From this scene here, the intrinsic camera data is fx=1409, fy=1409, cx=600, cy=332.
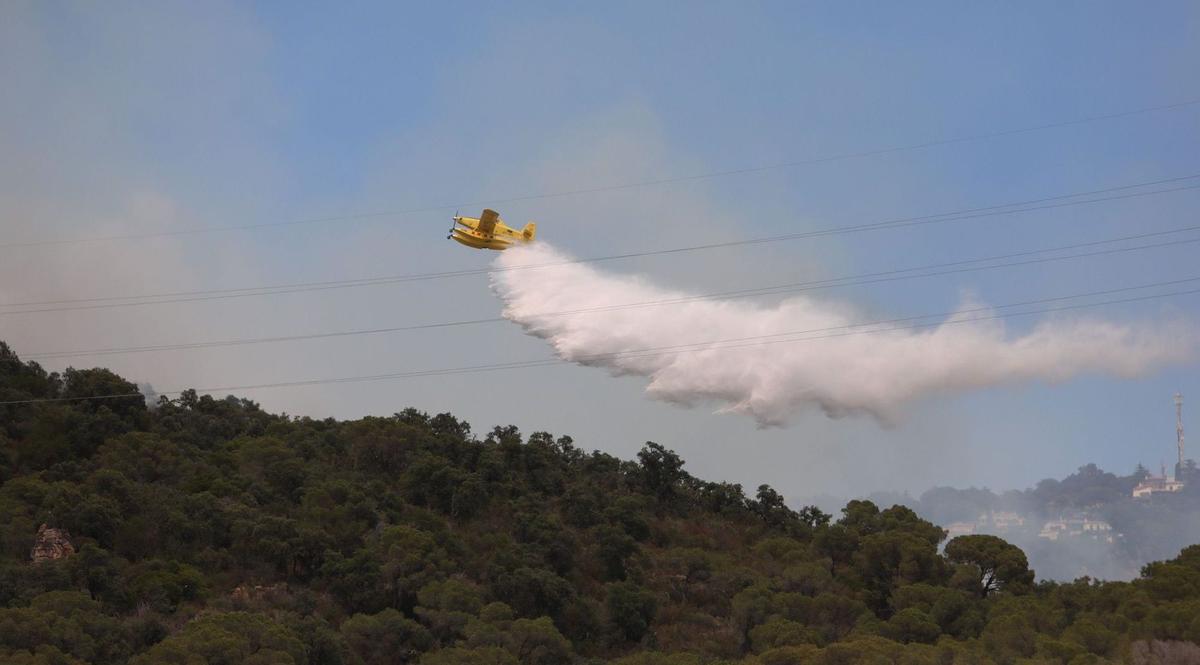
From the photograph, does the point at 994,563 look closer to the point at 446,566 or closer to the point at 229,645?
the point at 446,566

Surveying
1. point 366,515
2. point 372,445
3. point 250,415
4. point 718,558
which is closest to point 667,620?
point 718,558

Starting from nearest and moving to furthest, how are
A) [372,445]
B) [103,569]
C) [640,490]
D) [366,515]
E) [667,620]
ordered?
[103,569], [667,620], [366,515], [372,445], [640,490]

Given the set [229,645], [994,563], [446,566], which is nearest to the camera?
[229,645]

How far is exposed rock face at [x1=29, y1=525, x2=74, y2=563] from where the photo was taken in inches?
2140

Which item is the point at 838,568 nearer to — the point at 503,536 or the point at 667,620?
the point at 667,620

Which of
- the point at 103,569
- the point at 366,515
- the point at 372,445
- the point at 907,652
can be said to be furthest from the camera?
the point at 372,445

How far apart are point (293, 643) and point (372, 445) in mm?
25090

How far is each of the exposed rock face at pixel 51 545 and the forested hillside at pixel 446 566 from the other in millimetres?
361

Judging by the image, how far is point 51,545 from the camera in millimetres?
54812

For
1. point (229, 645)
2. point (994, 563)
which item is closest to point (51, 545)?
point (229, 645)

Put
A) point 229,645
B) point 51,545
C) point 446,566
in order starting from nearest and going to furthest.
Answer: point 229,645 < point 51,545 < point 446,566

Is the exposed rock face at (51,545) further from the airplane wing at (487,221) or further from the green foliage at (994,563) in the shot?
the green foliage at (994,563)

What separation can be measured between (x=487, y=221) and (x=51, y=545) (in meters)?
21.7

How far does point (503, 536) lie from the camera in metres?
60.8
